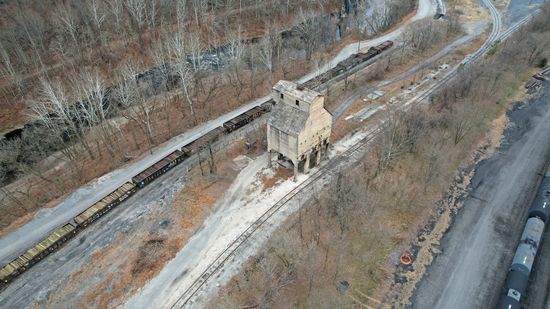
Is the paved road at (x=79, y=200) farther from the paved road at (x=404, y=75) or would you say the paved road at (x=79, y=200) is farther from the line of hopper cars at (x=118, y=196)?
the paved road at (x=404, y=75)

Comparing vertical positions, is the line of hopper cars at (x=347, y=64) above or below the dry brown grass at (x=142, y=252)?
above

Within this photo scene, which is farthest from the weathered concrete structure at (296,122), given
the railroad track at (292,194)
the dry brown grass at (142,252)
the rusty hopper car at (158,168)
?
the rusty hopper car at (158,168)

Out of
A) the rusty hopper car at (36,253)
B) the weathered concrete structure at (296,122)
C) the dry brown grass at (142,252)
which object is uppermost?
the weathered concrete structure at (296,122)

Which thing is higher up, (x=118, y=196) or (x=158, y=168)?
(x=158, y=168)

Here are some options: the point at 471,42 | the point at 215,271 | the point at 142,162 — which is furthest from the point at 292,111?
the point at 471,42

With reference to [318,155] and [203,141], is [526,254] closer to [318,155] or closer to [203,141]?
[318,155]

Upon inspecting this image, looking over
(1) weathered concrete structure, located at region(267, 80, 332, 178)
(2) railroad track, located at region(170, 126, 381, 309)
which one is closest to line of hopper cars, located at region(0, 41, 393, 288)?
(1) weathered concrete structure, located at region(267, 80, 332, 178)

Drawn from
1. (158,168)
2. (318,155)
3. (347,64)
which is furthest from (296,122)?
(347,64)
